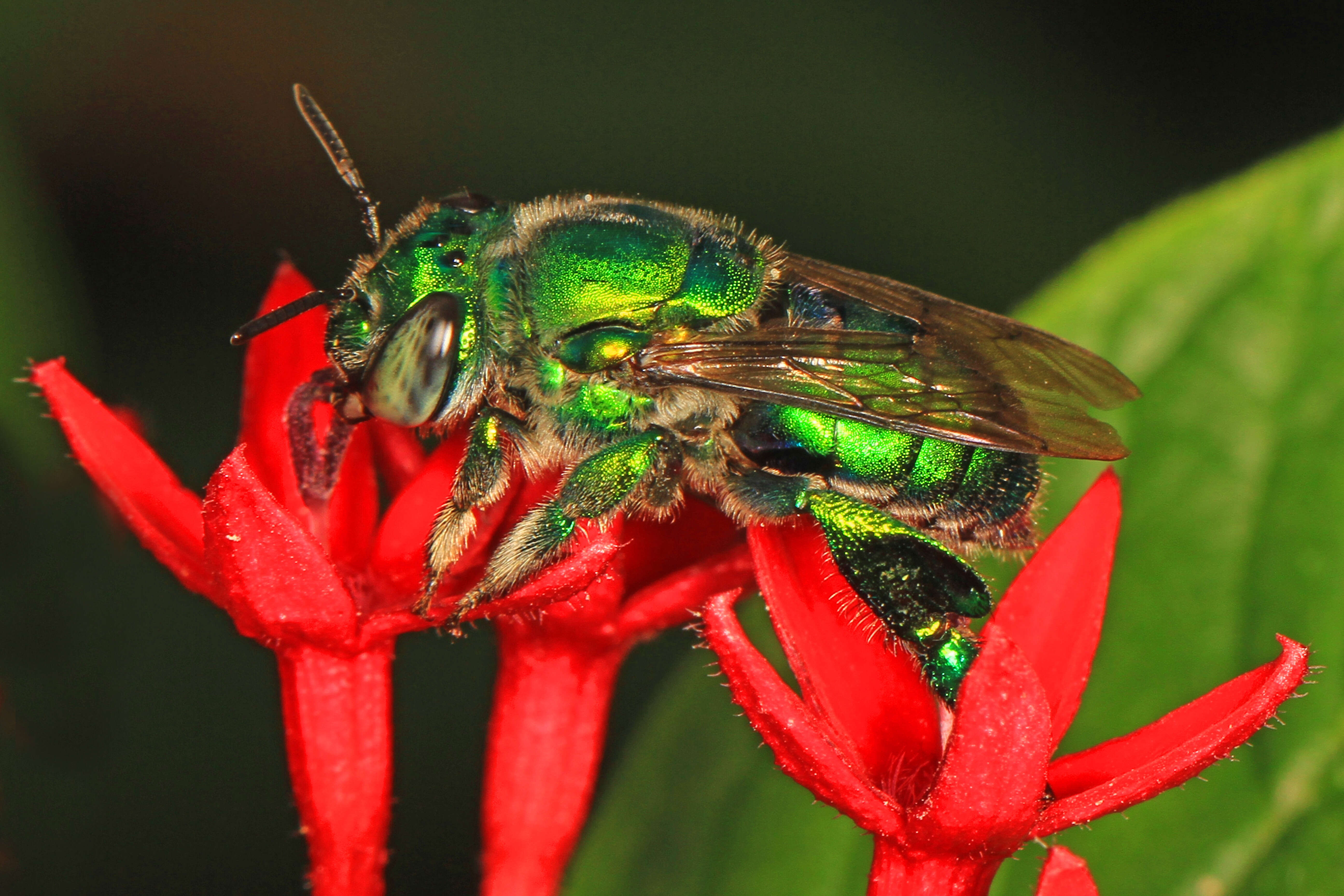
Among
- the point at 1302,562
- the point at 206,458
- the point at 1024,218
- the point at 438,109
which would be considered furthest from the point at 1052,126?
the point at 206,458

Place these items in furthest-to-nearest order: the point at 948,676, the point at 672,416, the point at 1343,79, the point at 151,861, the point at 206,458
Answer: the point at 1343,79
the point at 206,458
the point at 151,861
the point at 672,416
the point at 948,676

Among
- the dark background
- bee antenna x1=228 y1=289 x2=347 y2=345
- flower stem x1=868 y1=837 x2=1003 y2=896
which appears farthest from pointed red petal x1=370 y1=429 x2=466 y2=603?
the dark background

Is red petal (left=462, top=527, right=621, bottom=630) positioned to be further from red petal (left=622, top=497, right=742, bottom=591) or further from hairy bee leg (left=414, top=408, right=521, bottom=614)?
red petal (left=622, top=497, right=742, bottom=591)

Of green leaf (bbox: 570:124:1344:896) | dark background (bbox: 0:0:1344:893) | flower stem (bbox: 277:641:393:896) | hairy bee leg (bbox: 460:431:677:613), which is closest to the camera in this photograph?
hairy bee leg (bbox: 460:431:677:613)

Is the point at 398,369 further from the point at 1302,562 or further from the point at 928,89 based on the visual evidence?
the point at 928,89

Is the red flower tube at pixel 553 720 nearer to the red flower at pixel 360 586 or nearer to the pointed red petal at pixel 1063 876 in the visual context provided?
the red flower at pixel 360 586

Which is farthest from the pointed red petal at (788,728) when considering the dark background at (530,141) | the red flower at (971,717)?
the dark background at (530,141)

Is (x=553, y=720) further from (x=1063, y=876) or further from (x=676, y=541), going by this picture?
(x=1063, y=876)
